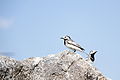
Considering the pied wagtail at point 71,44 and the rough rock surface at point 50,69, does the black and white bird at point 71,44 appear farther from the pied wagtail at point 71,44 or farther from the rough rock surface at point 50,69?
the rough rock surface at point 50,69

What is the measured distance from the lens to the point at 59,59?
14.4m

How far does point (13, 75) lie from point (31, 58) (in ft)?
5.26

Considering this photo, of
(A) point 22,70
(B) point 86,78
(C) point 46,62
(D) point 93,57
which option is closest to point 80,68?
(B) point 86,78

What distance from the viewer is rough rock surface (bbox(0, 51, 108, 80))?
13.4 metres

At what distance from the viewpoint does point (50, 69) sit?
551 inches

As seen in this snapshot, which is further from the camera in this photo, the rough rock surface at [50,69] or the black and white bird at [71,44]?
the black and white bird at [71,44]

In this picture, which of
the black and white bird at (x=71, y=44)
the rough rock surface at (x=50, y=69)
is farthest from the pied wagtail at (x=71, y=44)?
the rough rock surface at (x=50, y=69)

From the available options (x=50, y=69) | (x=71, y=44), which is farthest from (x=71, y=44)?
(x=50, y=69)

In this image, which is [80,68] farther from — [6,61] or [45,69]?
[6,61]

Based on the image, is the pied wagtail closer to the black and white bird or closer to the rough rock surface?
the black and white bird

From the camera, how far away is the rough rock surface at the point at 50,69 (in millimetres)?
13367

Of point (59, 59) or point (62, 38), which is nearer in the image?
point (59, 59)

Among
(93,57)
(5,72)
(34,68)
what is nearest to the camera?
(5,72)

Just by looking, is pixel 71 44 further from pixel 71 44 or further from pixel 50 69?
pixel 50 69
